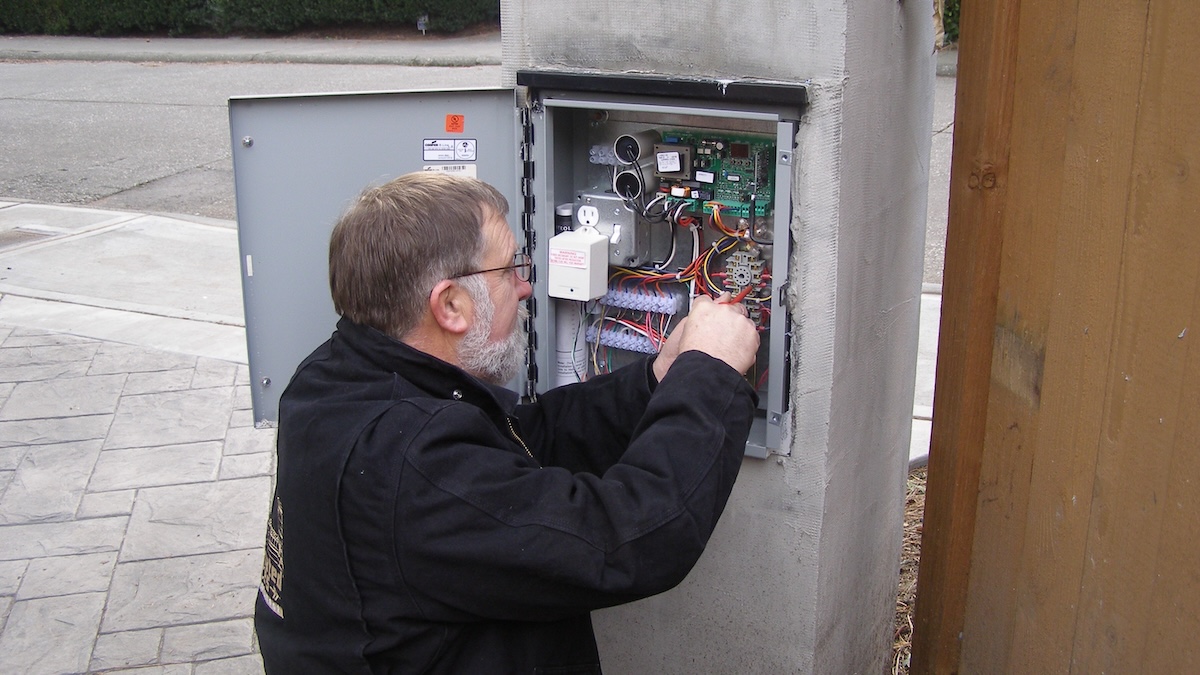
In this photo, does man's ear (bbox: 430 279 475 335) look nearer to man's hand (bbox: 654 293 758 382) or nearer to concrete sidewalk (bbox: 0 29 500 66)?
man's hand (bbox: 654 293 758 382)

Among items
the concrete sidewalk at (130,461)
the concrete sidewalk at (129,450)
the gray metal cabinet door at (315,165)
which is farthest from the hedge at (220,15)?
the gray metal cabinet door at (315,165)

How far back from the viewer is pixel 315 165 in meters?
2.64

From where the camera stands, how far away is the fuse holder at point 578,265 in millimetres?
2498

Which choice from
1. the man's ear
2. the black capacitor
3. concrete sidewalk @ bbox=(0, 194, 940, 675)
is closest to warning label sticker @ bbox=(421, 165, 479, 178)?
the black capacitor

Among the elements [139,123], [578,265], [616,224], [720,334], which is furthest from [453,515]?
[139,123]

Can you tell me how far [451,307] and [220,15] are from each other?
18790 mm

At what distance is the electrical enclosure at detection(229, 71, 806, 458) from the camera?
2420 mm

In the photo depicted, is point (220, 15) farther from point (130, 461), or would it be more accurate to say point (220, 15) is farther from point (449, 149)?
point (449, 149)

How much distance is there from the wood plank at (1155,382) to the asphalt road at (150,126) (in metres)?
4.52

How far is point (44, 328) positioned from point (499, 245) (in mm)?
4983

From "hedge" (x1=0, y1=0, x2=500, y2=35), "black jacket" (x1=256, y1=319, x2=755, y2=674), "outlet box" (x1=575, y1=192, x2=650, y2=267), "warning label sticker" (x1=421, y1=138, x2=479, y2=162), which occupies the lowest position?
"black jacket" (x1=256, y1=319, x2=755, y2=674)

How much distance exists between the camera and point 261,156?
8.68 ft

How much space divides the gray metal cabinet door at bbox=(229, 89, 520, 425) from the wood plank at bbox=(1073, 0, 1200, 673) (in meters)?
1.29

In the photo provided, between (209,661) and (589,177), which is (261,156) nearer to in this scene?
(589,177)
